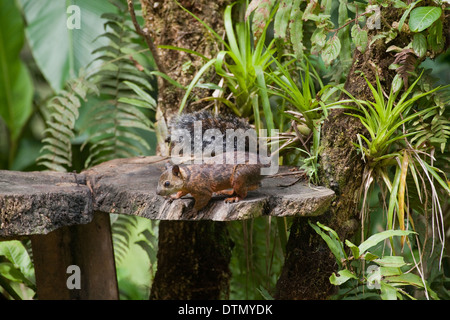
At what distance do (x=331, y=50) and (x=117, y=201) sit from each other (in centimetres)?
104

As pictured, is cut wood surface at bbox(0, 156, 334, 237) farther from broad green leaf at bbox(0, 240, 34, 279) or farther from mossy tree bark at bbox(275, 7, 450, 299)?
broad green leaf at bbox(0, 240, 34, 279)

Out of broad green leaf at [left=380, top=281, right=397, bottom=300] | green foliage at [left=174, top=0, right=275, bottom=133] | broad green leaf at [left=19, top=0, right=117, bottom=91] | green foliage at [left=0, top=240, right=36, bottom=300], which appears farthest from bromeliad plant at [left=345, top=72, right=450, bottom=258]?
broad green leaf at [left=19, top=0, right=117, bottom=91]

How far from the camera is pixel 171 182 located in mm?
1663

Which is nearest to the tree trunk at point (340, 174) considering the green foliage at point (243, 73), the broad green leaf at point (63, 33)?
the green foliage at point (243, 73)

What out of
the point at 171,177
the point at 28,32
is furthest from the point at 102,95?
the point at 171,177

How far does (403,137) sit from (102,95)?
194cm

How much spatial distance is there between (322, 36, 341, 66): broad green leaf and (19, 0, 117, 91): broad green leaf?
1802 mm

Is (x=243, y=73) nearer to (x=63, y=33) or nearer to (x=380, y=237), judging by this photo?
(x=380, y=237)

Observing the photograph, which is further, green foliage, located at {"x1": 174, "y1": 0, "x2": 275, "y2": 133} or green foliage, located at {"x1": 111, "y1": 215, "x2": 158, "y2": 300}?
green foliage, located at {"x1": 111, "y1": 215, "x2": 158, "y2": 300}

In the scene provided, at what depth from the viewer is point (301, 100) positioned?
2049 millimetres

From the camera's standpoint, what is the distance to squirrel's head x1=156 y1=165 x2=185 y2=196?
5.45ft

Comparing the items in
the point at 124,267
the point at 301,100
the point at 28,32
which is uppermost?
the point at 28,32
